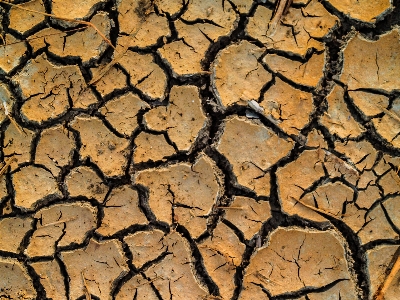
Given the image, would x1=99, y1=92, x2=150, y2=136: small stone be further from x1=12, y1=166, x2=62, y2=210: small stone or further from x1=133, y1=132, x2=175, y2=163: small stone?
x1=12, y1=166, x2=62, y2=210: small stone

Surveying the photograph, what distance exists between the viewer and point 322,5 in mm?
2391

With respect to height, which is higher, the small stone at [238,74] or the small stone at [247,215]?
the small stone at [238,74]

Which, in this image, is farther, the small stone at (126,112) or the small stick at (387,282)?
the small stone at (126,112)

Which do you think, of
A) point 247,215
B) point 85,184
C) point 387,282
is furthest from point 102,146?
point 387,282

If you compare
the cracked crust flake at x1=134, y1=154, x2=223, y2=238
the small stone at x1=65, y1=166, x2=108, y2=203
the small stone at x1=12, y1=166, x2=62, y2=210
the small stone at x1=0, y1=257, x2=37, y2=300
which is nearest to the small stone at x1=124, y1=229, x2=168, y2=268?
the cracked crust flake at x1=134, y1=154, x2=223, y2=238

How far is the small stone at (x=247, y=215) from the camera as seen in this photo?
2330mm

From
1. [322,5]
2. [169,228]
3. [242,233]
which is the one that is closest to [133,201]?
[169,228]

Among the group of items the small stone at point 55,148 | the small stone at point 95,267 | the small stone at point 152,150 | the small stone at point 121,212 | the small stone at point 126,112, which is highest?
the small stone at point 126,112

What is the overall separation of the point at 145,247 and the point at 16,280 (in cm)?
75

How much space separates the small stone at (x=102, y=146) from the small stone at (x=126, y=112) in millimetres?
57

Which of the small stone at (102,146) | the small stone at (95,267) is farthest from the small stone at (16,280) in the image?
the small stone at (102,146)

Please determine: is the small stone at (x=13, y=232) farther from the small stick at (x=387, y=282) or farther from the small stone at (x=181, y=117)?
the small stick at (x=387, y=282)

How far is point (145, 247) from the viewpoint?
2334 millimetres

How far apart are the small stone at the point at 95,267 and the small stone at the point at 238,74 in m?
1.04
